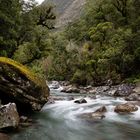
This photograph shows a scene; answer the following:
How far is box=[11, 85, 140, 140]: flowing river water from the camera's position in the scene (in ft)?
48.0

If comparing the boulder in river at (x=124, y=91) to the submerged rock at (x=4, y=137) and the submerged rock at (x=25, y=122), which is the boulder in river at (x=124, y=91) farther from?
the submerged rock at (x=4, y=137)

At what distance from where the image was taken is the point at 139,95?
93.8ft

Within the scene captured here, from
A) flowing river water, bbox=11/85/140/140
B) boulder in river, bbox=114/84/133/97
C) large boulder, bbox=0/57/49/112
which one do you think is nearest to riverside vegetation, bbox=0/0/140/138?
large boulder, bbox=0/57/49/112

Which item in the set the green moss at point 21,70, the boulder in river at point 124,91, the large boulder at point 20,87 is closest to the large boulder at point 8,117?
the large boulder at point 20,87

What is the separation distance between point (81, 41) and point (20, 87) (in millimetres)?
45379

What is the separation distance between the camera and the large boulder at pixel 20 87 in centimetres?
1777

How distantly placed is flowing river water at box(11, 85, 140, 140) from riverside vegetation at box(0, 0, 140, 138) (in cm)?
83

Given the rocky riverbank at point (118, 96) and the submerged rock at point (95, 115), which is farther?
the rocky riverbank at point (118, 96)

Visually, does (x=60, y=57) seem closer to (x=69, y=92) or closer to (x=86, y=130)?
(x=69, y=92)

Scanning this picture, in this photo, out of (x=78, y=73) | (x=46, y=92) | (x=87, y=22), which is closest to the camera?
(x=46, y=92)

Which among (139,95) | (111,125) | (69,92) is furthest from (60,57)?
(111,125)

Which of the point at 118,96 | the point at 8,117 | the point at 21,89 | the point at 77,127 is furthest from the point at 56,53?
the point at 8,117

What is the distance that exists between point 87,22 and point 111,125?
151 ft

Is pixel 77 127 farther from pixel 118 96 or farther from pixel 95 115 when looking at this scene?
pixel 118 96
